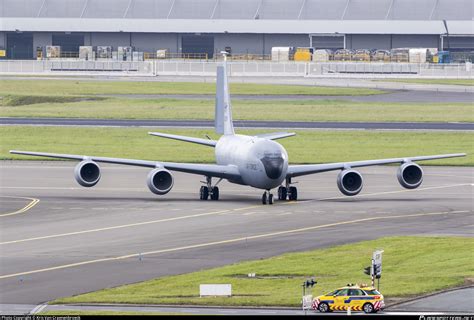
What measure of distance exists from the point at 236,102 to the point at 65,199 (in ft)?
228

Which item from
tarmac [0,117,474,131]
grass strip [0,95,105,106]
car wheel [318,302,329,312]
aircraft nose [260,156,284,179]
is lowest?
car wheel [318,302,329,312]

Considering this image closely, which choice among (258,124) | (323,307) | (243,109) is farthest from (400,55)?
(323,307)

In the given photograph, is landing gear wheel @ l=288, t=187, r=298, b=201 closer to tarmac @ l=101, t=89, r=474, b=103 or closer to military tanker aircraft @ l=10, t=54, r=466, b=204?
military tanker aircraft @ l=10, t=54, r=466, b=204

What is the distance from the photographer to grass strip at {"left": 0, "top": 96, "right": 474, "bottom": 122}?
126 m

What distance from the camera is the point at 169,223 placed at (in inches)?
2415

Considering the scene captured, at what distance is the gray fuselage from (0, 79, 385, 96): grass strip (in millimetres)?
83905

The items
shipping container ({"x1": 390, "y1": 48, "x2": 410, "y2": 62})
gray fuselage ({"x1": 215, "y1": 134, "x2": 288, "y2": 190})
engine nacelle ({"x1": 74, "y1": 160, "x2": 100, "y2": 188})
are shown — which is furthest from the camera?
shipping container ({"x1": 390, "y1": 48, "x2": 410, "y2": 62})

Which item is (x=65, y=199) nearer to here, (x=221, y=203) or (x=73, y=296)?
(x=221, y=203)

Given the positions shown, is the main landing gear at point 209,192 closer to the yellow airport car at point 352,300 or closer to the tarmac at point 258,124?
the yellow airport car at point 352,300

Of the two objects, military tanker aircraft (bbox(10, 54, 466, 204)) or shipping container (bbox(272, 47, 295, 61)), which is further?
shipping container (bbox(272, 47, 295, 61))

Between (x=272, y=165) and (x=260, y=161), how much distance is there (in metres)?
0.80

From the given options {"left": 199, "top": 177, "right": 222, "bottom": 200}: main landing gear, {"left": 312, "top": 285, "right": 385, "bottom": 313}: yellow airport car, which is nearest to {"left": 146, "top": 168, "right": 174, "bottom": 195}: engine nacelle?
{"left": 199, "top": 177, "right": 222, "bottom": 200}: main landing gear

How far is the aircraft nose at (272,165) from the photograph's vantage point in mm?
65750

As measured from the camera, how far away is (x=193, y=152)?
318 ft
